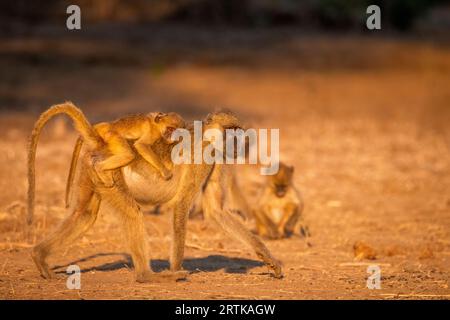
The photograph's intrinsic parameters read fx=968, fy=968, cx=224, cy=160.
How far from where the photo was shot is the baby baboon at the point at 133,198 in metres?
7.25

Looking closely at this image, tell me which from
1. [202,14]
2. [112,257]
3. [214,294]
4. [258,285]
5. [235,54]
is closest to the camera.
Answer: [214,294]

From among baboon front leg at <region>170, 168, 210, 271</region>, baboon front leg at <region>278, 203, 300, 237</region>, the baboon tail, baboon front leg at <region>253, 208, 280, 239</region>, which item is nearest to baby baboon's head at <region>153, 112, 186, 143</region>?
baboon front leg at <region>170, 168, 210, 271</region>

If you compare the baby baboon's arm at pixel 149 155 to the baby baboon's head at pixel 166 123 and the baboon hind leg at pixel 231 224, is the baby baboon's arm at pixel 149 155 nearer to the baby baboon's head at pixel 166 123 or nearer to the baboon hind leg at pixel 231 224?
the baby baboon's head at pixel 166 123

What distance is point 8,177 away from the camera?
12.8 m

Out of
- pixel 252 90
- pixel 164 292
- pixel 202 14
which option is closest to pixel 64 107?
pixel 164 292

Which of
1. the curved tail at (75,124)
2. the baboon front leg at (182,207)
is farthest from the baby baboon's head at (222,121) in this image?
the curved tail at (75,124)

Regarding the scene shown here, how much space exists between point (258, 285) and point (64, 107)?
6.49 ft

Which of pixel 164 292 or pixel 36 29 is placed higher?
pixel 36 29

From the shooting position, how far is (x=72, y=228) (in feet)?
23.9

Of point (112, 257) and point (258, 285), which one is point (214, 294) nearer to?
point (258, 285)

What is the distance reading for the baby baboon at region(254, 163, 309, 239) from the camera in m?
10.3

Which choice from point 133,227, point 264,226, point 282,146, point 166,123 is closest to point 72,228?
point 133,227

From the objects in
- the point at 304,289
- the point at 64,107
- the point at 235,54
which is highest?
the point at 235,54

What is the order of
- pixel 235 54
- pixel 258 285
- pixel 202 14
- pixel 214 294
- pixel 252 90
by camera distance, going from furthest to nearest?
1. pixel 202 14
2. pixel 235 54
3. pixel 252 90
4. pixel 258 285
5. pixel 214 294
